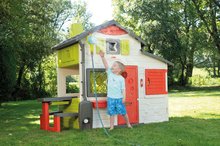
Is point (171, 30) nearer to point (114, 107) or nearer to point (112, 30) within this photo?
point (112, 30)

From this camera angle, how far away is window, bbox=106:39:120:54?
27.4 feet

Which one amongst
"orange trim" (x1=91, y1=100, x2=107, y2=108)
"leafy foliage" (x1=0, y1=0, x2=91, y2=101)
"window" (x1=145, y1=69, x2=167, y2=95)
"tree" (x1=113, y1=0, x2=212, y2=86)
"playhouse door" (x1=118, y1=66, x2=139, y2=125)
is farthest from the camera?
"tree" (x1=113, y1=0, x2=212, y2=86)

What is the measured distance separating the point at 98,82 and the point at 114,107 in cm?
80

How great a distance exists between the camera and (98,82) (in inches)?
320

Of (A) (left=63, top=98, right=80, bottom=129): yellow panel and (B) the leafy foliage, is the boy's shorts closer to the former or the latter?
(A) (left=63, top=98, right=80, bottom=129): yellow panel

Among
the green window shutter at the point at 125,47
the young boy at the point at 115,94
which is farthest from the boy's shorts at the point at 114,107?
the green window shutter at the point at 125,47

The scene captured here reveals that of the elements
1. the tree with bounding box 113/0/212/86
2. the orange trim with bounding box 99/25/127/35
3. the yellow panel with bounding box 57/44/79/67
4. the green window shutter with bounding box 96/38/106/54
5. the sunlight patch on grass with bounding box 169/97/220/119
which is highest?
the tree with bounding box 113/0/212/86

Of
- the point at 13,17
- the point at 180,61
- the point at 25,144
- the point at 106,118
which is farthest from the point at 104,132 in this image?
the point at 180,61

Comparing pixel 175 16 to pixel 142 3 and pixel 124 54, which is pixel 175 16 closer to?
pixel 142 3

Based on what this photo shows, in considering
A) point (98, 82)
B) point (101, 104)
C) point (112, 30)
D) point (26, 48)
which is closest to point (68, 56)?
point (98, 82)

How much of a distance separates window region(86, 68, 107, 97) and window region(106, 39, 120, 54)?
0.55 m

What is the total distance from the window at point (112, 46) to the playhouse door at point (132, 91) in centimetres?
53

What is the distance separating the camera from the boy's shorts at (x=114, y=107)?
766 cm

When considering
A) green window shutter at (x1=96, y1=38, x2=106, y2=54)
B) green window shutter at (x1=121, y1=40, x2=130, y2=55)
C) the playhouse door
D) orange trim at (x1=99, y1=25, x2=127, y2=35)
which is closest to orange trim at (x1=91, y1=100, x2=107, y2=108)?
the playhouse door
